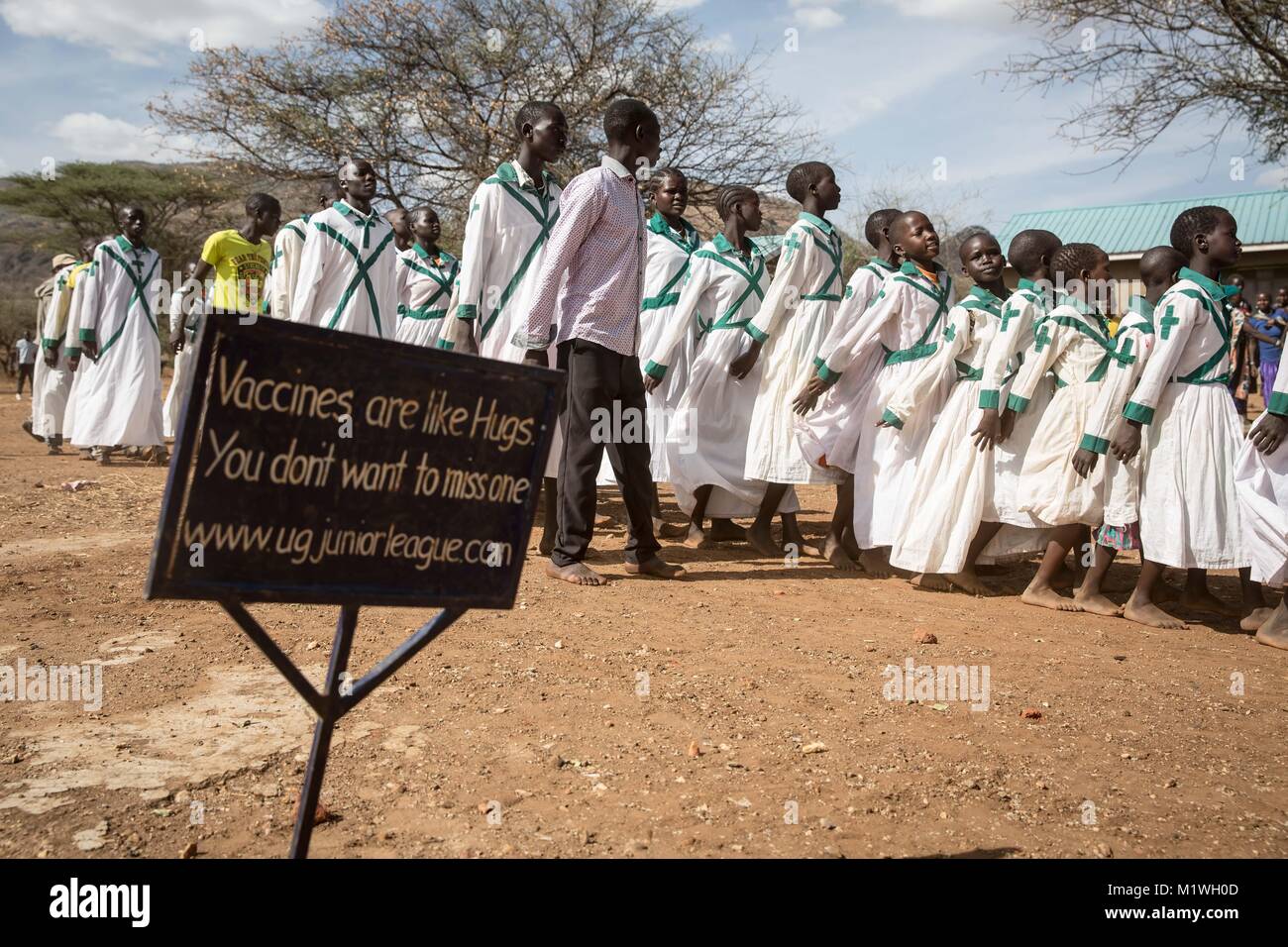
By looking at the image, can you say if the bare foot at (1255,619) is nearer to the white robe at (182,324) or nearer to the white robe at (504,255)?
the white robe at (504,255)

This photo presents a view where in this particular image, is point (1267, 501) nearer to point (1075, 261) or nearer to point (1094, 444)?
point (1094, 444)

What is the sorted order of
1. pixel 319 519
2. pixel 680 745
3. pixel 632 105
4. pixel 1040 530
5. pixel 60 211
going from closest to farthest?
pixel 319 519 < pixel 680 745 < pixel 632 105 < pixel 1040 530 < pixel 60 211

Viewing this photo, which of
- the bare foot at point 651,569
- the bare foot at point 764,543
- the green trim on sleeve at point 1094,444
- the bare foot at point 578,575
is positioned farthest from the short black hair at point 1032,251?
the bare foot at point 578,575

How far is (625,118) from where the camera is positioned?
218 inches

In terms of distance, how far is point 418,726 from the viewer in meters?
3.65

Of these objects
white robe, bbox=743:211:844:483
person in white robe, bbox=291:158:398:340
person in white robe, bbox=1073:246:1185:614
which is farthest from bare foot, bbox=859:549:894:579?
person in white robe, bbox=291:158:398:340

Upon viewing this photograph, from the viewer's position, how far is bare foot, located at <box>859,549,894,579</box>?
657 cm

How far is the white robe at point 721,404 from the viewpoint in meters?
7.27

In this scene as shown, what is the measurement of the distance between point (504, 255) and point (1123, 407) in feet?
11.1

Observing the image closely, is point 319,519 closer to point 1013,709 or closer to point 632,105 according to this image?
point 1013,709

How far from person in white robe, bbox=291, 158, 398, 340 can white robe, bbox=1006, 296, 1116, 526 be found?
12.6 ft

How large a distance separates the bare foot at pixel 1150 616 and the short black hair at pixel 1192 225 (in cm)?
170

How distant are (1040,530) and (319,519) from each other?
481 centimetres

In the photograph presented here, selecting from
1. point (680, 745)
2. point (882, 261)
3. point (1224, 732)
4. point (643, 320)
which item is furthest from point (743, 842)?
point (643, 320)
